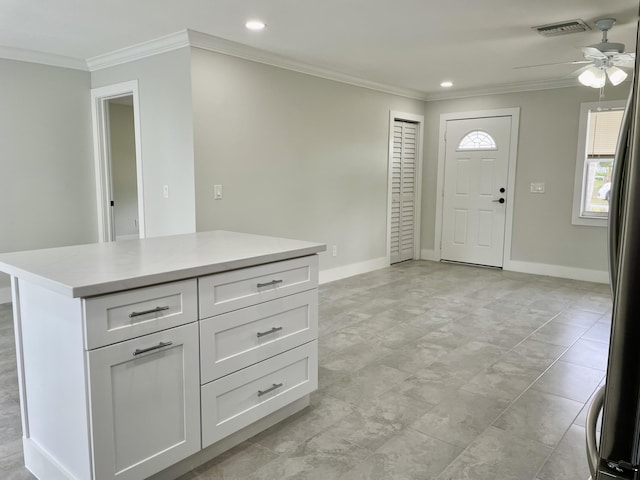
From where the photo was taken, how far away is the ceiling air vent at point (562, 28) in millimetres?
3541

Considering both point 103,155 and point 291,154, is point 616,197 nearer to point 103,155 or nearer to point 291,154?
point 291,154

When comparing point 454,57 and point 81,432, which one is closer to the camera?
point 81,432

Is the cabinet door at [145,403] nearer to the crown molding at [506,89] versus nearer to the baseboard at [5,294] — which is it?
the baseboard at [5,294]

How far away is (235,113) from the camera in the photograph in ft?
14.2

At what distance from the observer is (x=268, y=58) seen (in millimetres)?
4547

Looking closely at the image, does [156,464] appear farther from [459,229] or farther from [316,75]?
[459,229]

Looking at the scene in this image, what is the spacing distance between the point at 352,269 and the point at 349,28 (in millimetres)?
3025

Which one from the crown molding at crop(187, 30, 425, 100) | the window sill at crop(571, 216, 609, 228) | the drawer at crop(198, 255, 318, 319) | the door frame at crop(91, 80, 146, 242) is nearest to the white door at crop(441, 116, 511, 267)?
Answer: the window sill at crop(571, 216, 609, 228)

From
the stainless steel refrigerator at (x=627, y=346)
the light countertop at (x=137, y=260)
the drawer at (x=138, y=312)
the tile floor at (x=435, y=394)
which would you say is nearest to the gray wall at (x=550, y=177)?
the tile floor at (x=435, y=394)

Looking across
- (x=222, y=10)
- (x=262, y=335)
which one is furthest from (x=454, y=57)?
(x=262, y=335)

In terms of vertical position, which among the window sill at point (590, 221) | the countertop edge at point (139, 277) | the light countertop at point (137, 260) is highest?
the light countertop at point (137, 260)

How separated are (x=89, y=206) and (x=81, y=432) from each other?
3895mm

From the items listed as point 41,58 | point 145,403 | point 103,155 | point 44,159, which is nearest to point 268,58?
point 103,155

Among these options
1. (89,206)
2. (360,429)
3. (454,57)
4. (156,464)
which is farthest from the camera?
(89,206)
